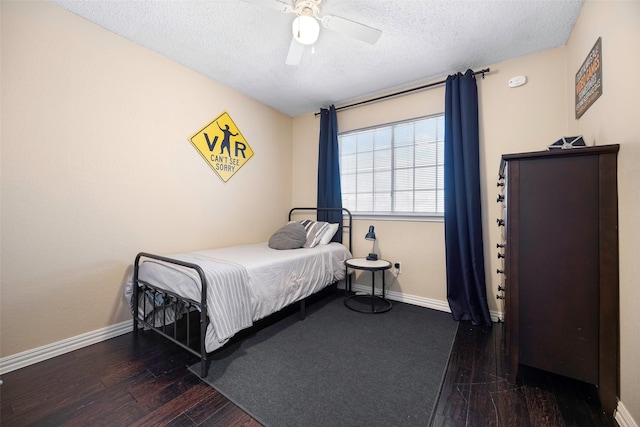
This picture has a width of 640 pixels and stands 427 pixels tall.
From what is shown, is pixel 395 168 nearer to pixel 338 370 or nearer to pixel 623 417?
pixel 338 370

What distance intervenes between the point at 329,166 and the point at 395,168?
32.1 inches

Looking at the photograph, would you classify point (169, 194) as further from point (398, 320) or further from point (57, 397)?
point (398, 320)

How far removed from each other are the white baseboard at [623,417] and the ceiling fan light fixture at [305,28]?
2504 millimetres

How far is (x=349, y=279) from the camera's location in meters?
3.06

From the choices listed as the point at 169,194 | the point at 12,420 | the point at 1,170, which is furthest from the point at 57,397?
the point at 169,194

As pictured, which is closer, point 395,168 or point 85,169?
point 85,169

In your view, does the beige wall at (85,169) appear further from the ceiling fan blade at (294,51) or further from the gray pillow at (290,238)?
the ceiling fan blade at (294,51)

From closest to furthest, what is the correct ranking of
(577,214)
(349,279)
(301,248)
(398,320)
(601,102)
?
(577,214) < (601,102) < (398,320) < (301,248) < (349,279)

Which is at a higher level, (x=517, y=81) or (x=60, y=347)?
(x=517, y=81)

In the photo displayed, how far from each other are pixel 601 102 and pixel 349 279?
2504 millimetres

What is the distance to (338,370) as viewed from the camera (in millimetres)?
1610

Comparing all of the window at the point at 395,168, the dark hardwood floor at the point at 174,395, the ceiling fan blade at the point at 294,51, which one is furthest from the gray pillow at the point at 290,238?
the ceiling fan blade at the point at 294,51

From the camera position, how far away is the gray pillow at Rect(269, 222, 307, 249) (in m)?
2.65

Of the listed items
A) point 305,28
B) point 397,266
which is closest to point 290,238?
point 397,266
